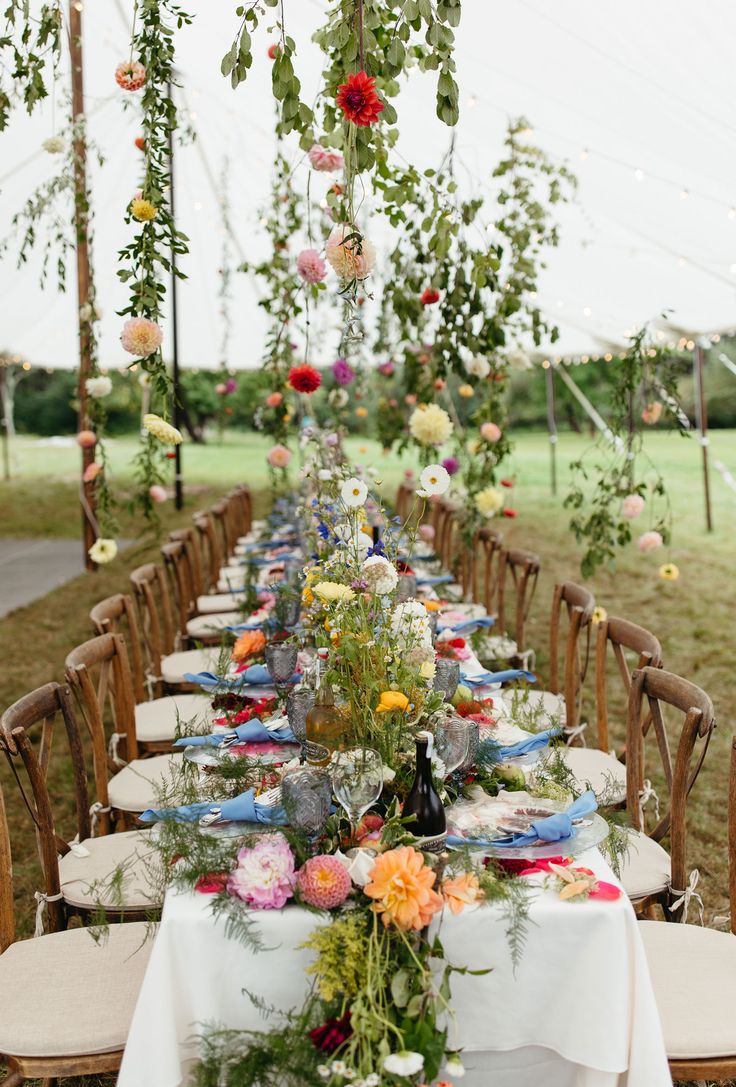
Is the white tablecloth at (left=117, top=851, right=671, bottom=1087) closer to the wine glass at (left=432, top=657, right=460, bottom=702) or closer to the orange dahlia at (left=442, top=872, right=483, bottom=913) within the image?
the orange dahlia at (left=442, top=872, right=483, bottom=913)

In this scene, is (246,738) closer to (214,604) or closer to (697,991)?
(697,991)

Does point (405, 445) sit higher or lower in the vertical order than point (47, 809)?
higher

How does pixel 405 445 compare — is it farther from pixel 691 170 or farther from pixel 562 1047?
pixel 562 1047

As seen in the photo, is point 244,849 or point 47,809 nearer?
point 244,849

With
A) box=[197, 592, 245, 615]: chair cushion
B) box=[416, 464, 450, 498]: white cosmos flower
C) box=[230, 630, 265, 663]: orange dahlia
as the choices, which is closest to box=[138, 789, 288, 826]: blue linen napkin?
box=[416, 464, 450, 498]: white cosmos flower

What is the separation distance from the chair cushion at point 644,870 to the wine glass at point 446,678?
0.49 m

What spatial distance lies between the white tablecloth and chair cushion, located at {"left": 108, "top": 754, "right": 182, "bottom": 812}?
0.96 m

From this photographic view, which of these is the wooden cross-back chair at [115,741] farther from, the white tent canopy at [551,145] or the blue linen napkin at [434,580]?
the blue linen napkin at [434,580]

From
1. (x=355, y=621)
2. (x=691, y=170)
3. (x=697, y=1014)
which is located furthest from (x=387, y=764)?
(x=691, y=170)

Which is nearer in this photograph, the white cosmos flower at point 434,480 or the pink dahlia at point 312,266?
the white cosmos flower at point 434,480

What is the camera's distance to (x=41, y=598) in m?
7.41

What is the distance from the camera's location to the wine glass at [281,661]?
260cm

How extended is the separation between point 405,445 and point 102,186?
3.75 metres

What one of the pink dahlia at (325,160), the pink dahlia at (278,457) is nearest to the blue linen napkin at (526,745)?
the pink dahlia at (325,160)
